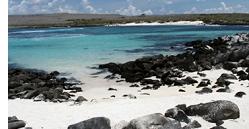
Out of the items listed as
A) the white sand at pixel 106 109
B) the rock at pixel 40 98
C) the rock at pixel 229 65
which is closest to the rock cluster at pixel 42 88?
the rock at pixel 40 98

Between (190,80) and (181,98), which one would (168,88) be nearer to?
(190,80)

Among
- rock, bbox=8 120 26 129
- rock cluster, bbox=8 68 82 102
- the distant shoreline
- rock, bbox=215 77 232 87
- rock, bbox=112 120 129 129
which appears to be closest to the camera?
rock, bbox=112 120 129 129

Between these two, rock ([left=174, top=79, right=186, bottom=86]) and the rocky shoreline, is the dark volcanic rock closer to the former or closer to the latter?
the rocky shoreline

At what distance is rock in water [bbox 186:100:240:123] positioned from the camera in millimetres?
8680

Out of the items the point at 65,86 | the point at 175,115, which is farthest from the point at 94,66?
the point at 175,115

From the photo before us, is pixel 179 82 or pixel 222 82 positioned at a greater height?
pixel 222 82

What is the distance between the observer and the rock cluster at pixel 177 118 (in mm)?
7695

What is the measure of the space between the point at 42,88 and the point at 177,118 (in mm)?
6889

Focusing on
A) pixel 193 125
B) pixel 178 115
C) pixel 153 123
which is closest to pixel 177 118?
pixel 178 115

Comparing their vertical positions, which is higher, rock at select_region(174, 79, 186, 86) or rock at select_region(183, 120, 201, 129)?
rock at select_region(183, 120, 201, 129)

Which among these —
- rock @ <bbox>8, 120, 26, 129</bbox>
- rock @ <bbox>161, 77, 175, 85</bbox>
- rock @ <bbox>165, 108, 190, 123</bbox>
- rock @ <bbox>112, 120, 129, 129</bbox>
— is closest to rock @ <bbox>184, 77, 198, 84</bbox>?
rock @ <bbox>161, 77, 175, 85</bbox>

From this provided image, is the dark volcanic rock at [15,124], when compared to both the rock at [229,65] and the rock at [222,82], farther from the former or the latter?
the rock at [229,65]

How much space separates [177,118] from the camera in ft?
28.2

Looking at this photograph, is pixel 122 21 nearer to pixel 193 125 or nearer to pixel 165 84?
pixel 165 84
